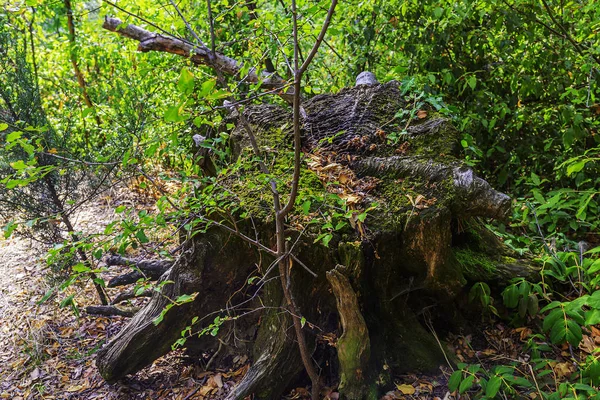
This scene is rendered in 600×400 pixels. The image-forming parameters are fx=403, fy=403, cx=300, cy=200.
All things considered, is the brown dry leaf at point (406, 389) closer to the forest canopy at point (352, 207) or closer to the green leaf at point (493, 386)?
the forest canopy at point (352, 207)

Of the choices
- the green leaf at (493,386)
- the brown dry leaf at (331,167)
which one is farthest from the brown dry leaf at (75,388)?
the green leaf at (493,386)

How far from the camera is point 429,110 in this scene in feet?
9.68

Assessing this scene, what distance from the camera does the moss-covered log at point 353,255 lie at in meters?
2.24

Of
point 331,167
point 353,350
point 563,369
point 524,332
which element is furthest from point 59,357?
point 563,369

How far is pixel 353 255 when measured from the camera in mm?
2172

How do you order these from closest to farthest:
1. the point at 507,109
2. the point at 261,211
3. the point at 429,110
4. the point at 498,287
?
the point at 261,211, the point at 498,287, the point at 429,110, the point at 507,109

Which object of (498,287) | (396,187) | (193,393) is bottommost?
(193,393)

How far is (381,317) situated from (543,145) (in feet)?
9.19

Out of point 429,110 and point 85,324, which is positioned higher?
point 429,110

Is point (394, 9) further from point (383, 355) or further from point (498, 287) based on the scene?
point (383, 355)

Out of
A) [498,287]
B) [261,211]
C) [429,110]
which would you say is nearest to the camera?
[261,211]

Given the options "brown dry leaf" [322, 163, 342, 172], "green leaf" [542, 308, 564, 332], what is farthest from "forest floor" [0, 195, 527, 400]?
"brown dry leaf" [322, 163, 342, 172]

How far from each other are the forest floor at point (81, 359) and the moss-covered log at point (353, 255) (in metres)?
0.17

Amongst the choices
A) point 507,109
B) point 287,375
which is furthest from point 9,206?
point 507,109
